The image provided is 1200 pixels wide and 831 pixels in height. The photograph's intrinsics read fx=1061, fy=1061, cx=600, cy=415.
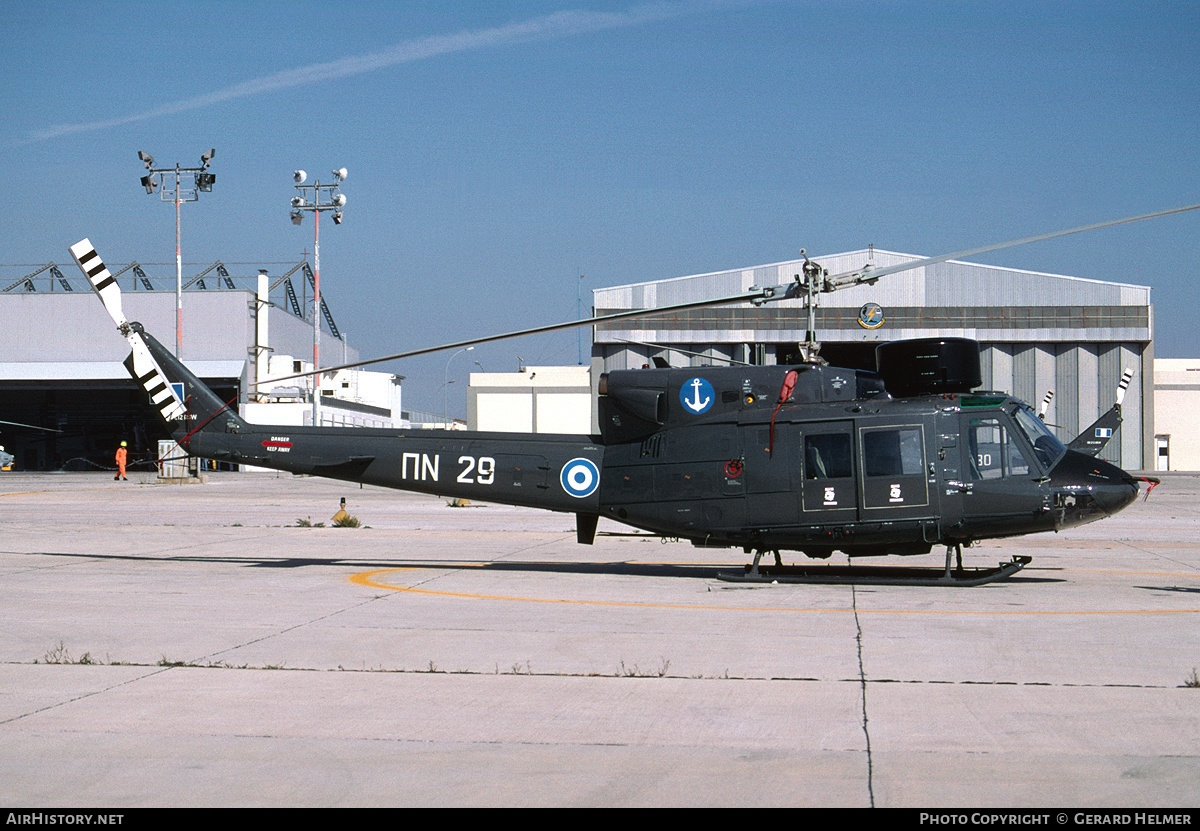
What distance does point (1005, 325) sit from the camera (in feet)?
231

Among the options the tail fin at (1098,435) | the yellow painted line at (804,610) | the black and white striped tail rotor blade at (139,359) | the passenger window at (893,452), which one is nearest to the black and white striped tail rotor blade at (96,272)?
the black and white striped tail rotor blade at (139,359)

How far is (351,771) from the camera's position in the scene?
5602 millimetres

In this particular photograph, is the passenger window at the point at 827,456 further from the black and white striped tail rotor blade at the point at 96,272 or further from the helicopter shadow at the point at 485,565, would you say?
the black and white striped tail rotor blade at the point at 96,272

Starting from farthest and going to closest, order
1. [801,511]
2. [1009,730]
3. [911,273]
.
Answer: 1. [911,273]
2. [801,511]
3. [1009,730]

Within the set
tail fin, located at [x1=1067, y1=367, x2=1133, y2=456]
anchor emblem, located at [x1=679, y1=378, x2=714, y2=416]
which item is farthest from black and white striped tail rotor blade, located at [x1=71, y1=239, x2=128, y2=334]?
tail fin, located at [x1=1067, y1=367, x2=1133, y2=456]

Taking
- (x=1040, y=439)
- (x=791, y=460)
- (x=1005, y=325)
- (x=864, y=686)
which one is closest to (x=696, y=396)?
(x=791, y=460)

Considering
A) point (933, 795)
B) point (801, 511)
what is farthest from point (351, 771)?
point (801, 511)

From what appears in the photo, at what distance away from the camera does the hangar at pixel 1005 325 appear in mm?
69938

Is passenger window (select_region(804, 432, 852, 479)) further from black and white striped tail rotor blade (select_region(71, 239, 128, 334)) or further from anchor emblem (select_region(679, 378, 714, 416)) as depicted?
black and white striped tail rotor blade (select_region(71, 239, 128, 334))

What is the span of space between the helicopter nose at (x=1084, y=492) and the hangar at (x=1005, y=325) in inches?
2239

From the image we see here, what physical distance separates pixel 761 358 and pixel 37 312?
71.9 metres

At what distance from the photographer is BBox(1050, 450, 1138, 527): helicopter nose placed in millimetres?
12625

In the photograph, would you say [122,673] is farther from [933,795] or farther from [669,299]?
[669,299]
